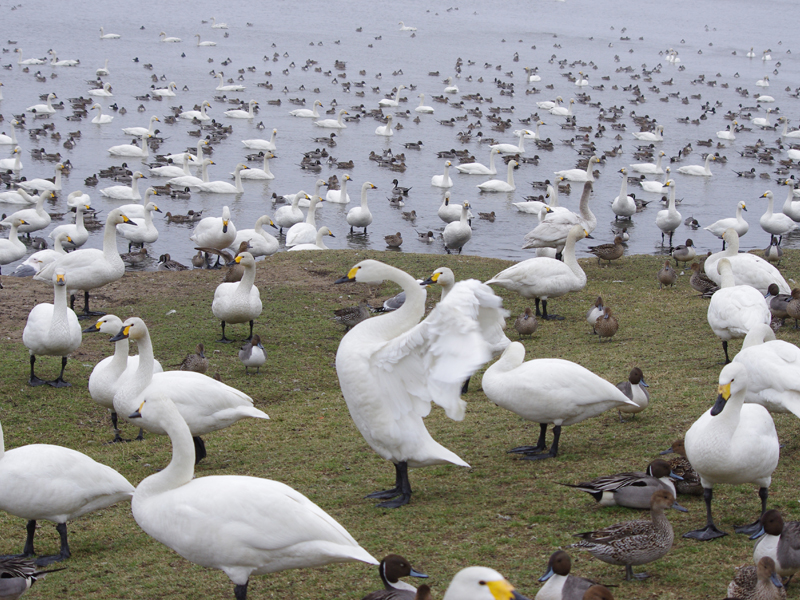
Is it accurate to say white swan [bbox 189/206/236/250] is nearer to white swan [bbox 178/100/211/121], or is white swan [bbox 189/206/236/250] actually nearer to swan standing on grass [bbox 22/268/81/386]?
swan standing on grass [bbox 22/268/81/386]

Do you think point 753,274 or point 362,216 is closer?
point 753,274

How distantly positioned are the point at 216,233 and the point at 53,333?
8270 mm

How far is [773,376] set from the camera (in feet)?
23.1

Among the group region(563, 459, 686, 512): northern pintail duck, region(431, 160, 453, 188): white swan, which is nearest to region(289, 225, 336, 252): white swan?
region(431, 160, 453, 188): white swan

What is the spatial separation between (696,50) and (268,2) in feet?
147

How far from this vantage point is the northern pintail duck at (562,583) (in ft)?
15.3

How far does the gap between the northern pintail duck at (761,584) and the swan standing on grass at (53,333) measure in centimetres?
803

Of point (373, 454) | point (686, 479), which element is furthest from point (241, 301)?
point (686, 479)

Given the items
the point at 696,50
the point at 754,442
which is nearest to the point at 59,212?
the point at 754,442

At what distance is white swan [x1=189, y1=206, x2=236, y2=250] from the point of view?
1822 centimetres

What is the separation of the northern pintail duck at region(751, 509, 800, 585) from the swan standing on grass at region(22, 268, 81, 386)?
7968 mm

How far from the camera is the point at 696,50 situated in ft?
245

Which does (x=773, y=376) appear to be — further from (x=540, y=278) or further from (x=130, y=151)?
(x=130, y=151)

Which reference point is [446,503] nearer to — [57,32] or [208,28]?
[57,32]
